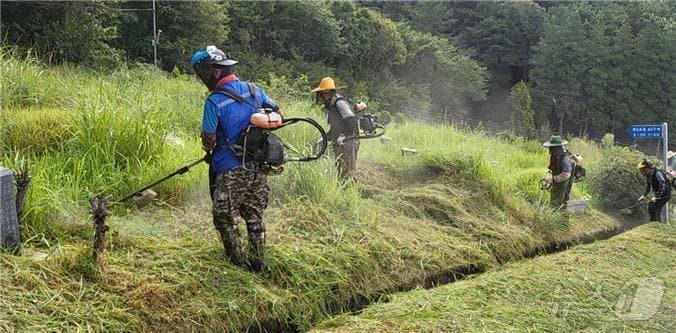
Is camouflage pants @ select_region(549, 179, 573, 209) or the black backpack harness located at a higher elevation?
the black backpack harness

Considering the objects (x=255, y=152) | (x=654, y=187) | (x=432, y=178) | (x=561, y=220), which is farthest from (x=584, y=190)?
(x=255, y=152)

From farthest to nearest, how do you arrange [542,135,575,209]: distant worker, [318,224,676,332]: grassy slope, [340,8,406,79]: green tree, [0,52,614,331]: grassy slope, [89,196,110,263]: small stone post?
1. [340,8,406,79]: green tree
2. [542,135,575,209]: distant worker
3. [318,224,676,332]: grassy slope
4. [0,52,614,331]: grassy slope
5. [89,196,110,263]: small stone post

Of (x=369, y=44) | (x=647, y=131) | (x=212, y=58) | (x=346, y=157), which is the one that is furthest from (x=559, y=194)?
(x=369, y=44)

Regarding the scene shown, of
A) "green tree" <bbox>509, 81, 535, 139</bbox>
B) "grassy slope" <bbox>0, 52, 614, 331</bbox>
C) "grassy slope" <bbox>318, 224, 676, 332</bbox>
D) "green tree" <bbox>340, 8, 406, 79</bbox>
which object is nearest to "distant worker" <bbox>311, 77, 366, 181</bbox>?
"grassy slope" <bbox>0, 52, 614, 331</bbox>

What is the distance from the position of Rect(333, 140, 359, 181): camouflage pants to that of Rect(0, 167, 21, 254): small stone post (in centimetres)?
339

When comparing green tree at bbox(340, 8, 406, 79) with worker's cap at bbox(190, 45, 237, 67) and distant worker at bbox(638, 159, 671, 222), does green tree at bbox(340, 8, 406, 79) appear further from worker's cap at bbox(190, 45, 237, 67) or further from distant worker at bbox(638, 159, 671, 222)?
worker's cap at bbox(190, 45, 237, 67)

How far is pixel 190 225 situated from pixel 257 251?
0.82 meters

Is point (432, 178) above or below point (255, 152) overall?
below

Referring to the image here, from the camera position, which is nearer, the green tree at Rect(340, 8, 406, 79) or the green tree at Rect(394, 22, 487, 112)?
the green tree at Rect(340, 8, 406, 79)

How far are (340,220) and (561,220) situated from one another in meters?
3.61

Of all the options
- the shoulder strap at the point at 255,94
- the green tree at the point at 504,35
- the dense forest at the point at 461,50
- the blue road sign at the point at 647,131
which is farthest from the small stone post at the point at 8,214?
the green tree at the point at 504,35

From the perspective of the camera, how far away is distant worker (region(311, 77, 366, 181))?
6.23 meters

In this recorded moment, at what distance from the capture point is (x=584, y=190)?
10258mm

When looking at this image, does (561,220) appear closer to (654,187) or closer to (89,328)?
(654,187)
